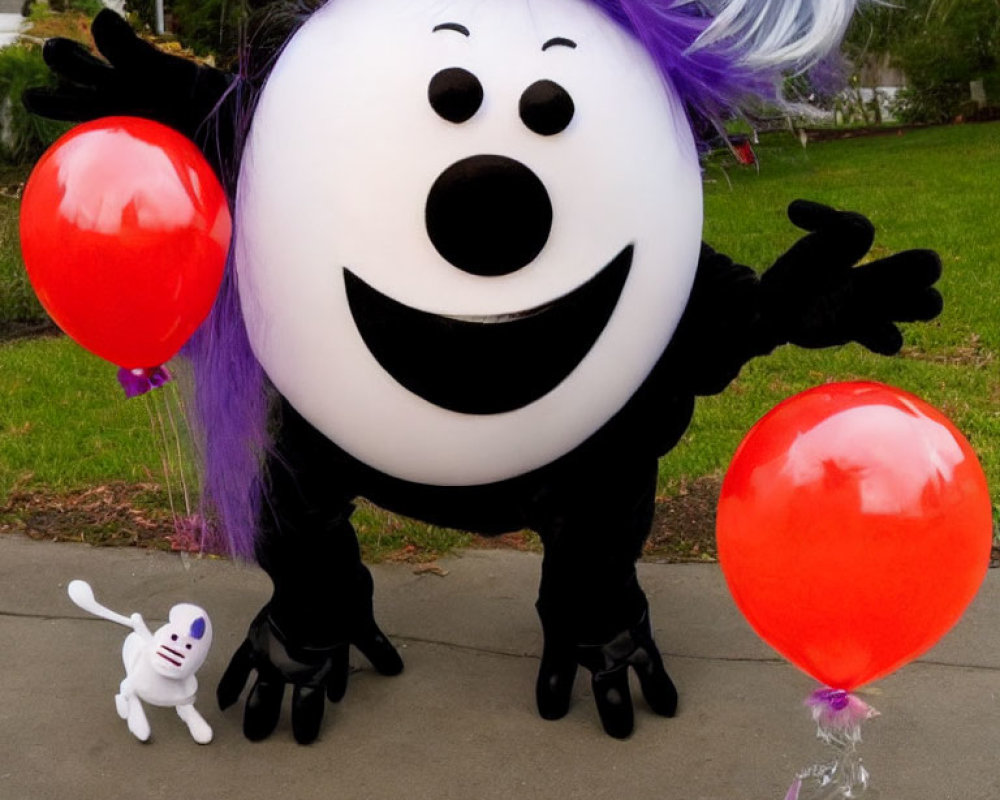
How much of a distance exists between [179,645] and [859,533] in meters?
1.62

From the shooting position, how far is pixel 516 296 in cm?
246

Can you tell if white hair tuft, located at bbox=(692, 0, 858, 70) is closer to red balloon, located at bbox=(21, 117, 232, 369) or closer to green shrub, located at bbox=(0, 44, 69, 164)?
red balloon, located at bbox=(21, 117, 232, 369)

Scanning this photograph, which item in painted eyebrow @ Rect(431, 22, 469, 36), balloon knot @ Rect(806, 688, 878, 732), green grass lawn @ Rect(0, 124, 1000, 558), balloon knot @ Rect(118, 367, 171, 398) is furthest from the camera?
green grass lawn @ Rect(0, 124, 1000, 558)

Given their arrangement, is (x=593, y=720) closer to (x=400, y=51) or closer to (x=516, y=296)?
(x=516, y=296)

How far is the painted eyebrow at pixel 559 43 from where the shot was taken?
2445mm

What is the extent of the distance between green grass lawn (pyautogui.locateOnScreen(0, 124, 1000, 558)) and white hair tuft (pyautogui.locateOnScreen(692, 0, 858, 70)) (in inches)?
15.6

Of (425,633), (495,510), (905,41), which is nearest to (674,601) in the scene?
(425,633)

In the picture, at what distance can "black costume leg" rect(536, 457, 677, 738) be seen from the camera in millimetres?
2955

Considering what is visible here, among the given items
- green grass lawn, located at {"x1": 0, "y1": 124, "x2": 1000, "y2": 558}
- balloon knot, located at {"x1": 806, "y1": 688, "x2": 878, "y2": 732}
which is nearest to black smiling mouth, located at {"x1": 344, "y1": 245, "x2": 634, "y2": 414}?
green grass lawn, located at {"x1": 0, "y1": 124, "x2": 1000, "y2": 558}

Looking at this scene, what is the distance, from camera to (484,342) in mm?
2494

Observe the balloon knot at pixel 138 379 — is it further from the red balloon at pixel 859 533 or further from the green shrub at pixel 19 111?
the green shrub at pixel 19 111

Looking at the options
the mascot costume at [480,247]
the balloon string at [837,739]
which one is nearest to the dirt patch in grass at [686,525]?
the mascot costume at [480,247]

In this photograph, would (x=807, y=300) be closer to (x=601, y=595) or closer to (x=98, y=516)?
(x=601, y=595)

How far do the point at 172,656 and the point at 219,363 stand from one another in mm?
723
